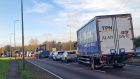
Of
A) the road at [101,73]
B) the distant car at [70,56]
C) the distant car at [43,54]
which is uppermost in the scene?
the distant car at [43,54]

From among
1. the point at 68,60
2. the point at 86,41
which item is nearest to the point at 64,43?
the point at 68,60

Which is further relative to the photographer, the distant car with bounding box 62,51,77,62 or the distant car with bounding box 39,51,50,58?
the distant car with bounding box 39,51,50,58

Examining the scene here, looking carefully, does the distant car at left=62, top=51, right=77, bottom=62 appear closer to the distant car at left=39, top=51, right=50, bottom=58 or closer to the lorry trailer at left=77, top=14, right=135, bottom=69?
the lorry trailer at left=77, top=14, right=135, bottom=69

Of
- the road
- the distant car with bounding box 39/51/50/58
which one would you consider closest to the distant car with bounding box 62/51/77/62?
the road

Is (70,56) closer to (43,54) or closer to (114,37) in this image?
(114,37)

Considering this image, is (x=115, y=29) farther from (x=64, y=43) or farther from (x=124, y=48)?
(x=64, y=43)

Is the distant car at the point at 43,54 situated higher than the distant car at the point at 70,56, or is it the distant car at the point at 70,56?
the distant car at the point at 43,54

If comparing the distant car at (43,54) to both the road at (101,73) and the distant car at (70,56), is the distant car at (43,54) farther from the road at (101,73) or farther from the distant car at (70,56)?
the road at (101,73)

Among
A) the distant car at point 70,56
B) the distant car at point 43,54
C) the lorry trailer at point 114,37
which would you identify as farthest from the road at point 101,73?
the distant car at point 43,54

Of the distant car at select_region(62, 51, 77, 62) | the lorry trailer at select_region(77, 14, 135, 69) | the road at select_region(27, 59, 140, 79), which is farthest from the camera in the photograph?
the distant car at select_region(62, 51, 77, 62)

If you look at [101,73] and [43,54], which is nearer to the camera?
[101,73]

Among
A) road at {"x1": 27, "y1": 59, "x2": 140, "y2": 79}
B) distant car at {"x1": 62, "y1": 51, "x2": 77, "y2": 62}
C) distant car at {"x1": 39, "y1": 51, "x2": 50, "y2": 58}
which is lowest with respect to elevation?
road at {"x1": 27, "y1": 59, "x2": 140, "y2": 79}

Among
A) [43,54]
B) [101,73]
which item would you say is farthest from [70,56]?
[43,54]

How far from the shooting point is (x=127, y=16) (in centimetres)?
3027
